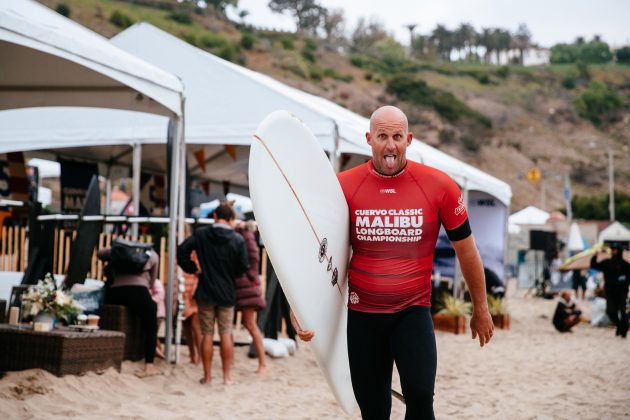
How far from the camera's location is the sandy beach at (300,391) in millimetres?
5566

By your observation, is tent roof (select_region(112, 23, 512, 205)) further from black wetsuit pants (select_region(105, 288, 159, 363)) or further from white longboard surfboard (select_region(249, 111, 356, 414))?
white longboard surfboard (select_region(249, 111, 356, 414))

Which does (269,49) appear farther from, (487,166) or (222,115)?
(222,115)

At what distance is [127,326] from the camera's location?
721cm

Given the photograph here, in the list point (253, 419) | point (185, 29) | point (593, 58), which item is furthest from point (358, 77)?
point (253, 419)

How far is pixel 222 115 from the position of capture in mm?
9867

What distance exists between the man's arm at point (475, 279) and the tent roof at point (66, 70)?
3.30 metres

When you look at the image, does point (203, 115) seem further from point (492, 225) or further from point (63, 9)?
point (63, 9)

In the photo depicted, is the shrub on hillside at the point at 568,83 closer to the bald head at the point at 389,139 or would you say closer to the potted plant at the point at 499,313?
the potted plant at the point at 499,313

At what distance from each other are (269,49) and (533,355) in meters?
62.6

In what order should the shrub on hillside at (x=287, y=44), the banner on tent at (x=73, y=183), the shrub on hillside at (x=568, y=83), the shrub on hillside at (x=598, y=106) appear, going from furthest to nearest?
the shrub on hillside at (x=568, y=83) < the shrub on hillside at (x=598, y=106) < the shrub on hillside at (x=287, y=44) < the banner on tent at (x=73, y=183)

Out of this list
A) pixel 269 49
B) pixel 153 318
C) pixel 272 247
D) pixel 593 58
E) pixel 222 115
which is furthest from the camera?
pixel 593 58

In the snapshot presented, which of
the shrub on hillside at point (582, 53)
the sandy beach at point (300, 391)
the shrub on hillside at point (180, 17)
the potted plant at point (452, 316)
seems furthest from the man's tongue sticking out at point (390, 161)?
the shrub on hillside at point (582, 53)

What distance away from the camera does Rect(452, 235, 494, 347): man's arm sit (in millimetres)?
3549

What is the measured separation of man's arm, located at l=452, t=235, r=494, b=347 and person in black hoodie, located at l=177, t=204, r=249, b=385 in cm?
379
